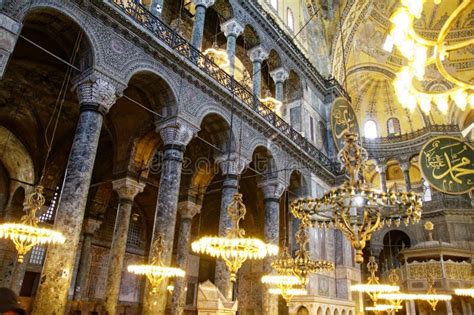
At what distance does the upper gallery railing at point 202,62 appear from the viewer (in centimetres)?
718

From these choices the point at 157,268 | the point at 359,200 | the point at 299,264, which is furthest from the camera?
the point at 299,264

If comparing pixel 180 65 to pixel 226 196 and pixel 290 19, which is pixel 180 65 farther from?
pixel 290 19

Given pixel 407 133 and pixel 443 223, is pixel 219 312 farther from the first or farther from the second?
pixel 407 133

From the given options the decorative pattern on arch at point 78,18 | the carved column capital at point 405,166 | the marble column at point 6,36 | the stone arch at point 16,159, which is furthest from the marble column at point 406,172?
the marble column at point 6,36

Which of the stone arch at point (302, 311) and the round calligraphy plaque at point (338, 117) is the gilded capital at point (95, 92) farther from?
the round calligraphy plaque at point (338, 117)

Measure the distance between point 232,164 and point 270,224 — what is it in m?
2.17

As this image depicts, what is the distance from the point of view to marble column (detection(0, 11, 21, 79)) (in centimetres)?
483

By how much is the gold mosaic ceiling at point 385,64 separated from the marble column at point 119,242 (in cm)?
1277

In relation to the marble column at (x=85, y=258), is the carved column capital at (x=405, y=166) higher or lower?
higher

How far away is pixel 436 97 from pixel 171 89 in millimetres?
4833

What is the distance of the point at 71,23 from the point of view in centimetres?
604

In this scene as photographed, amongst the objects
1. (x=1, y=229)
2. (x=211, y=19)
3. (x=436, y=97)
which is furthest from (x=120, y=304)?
(x=436, y=97)

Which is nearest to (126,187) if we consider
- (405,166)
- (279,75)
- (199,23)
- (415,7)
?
(199,23)

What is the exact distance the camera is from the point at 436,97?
4371 mm
